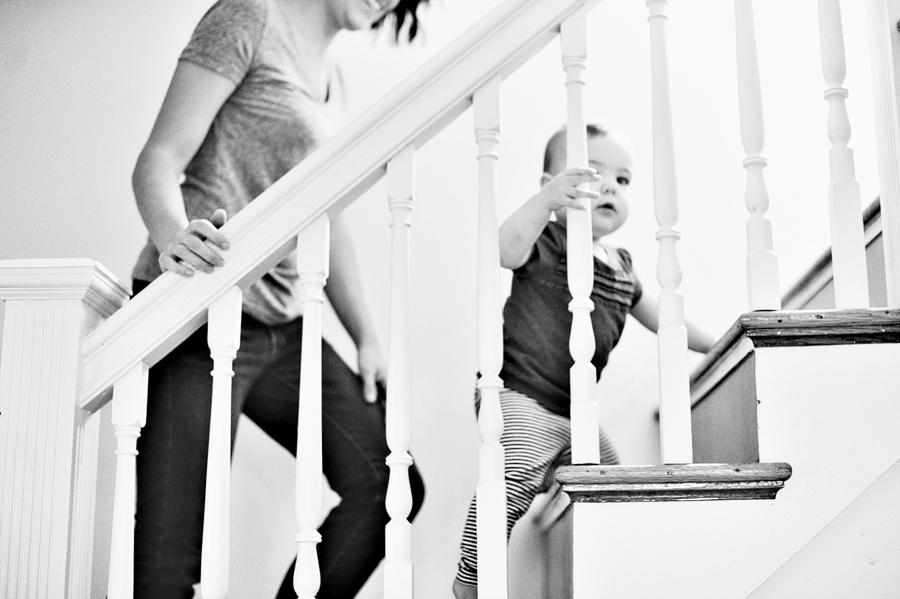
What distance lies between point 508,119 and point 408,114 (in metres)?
1.20

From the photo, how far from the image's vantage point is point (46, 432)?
1.03 metres

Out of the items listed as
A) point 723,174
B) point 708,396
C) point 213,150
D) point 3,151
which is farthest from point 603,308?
point 3,151

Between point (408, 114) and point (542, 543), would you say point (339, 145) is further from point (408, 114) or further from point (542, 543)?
point (542, 543)

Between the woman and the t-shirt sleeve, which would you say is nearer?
the woman

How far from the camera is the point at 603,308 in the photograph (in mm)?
2193

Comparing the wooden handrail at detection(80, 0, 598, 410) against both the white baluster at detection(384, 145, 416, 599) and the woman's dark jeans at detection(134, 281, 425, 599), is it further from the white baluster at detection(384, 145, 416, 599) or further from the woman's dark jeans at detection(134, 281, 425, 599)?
the woman's dark jeans at detection(134, 281, 425, 599)

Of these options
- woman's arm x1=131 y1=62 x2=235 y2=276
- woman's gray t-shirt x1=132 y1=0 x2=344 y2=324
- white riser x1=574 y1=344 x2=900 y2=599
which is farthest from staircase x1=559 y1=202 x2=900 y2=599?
woman's arm x1=131 y1=62 x2=235 y2=276

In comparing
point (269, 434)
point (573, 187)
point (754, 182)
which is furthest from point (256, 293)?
point (754, 182)

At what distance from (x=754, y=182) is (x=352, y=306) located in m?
1.28

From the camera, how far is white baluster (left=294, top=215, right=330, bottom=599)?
102cm

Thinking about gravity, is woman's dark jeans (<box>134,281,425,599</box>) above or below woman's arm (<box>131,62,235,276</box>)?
below

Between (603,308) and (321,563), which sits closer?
(321,563)

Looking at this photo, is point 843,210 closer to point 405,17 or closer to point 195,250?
point 195,250

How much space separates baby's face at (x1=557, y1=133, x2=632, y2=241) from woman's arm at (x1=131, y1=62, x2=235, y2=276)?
0.91 meters
